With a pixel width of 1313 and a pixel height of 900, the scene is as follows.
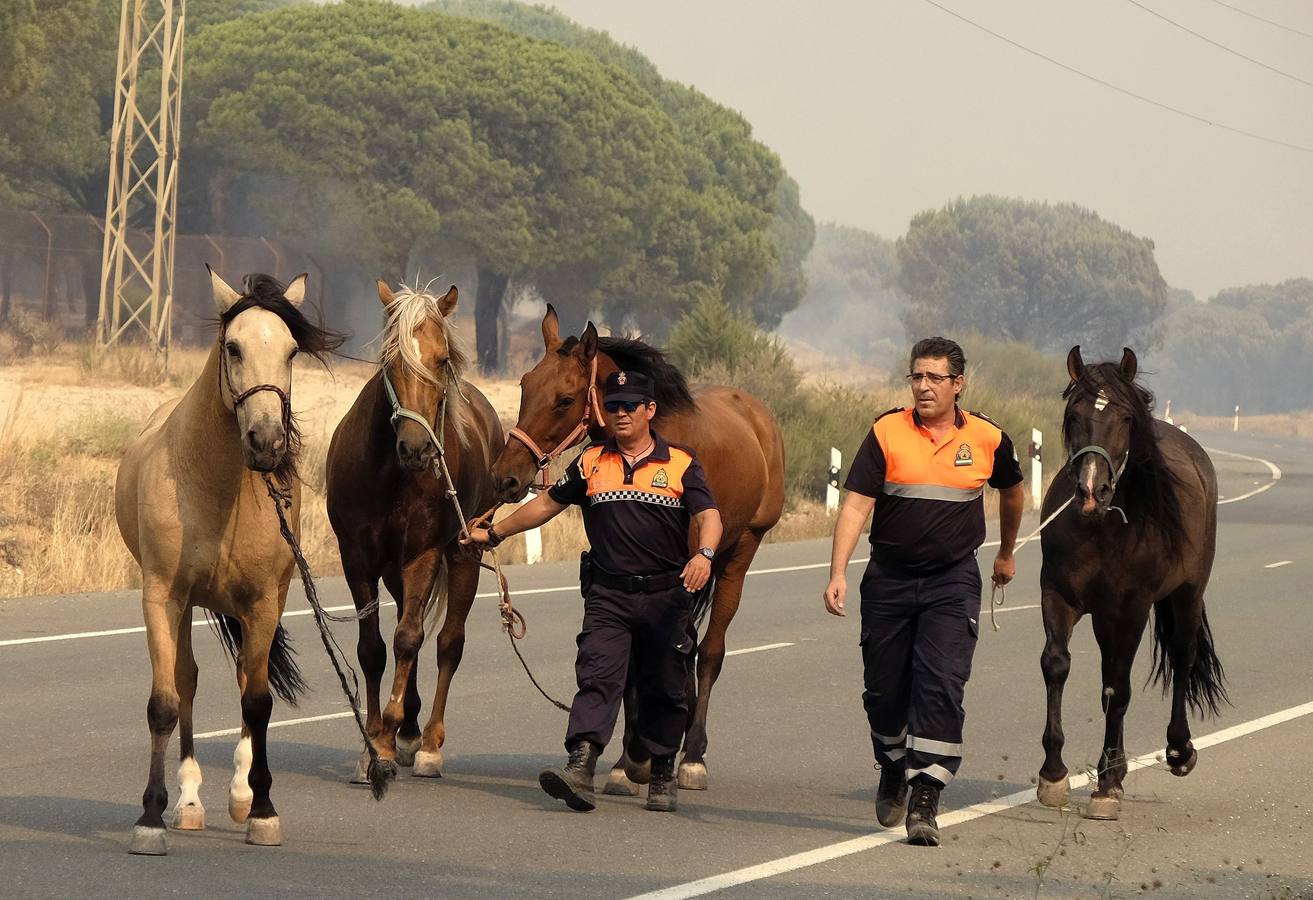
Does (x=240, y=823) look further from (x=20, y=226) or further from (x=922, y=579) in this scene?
(x=20, y=226)

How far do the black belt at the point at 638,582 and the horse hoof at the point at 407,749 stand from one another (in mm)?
1724

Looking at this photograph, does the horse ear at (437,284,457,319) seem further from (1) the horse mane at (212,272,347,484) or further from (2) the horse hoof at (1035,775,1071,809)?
(2) the horse hoof at (1035,775,1071,809)

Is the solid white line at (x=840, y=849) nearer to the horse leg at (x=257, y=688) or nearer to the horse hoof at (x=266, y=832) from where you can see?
the horse hoof at (x=266, y=832)

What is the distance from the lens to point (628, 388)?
8586 millimetres

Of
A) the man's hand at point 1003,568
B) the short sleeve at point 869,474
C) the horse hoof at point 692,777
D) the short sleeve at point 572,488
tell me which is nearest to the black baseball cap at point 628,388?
the short sleeve at point 572,488

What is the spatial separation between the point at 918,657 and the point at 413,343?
9.03ft

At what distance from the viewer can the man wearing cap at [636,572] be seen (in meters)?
8.30

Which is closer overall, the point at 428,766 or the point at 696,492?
the point at 696,492

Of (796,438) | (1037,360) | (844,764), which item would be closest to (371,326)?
(1037,360)

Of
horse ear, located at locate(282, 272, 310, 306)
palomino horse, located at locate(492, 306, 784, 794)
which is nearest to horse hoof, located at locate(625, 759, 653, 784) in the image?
palomino horse, located at locate(492, 306, 784, 794)

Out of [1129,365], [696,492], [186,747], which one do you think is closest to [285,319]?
[186,747]

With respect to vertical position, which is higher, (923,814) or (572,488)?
(572,488)

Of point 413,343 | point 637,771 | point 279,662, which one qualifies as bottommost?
point 637,771

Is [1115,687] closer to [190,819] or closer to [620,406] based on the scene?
[620,406]
